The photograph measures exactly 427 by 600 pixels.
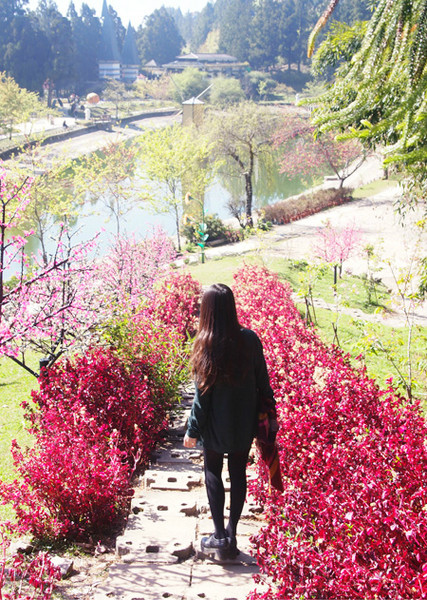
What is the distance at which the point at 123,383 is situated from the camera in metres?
4.82

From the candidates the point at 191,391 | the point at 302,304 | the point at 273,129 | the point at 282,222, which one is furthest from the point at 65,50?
the point at 191,391

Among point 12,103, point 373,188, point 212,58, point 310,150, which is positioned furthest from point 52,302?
point 212,58

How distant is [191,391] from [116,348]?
1.33 m

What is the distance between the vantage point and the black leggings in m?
3.23

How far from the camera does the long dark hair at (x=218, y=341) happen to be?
119 inches

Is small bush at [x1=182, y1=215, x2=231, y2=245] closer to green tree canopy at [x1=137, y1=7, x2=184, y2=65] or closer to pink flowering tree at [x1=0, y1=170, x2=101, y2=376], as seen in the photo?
pink flowering tree at [x1=0, y1=170, x2=101, y2=376]

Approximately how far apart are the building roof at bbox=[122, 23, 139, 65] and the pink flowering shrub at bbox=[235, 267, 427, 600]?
3365 inches

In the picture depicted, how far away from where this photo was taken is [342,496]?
276 cm

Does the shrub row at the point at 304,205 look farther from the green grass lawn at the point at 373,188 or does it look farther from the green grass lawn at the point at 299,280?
the green grass lawn at the point at 299,280

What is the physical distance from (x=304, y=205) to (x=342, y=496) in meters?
23.2

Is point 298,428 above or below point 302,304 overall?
above

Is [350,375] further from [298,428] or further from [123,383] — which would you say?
[123,383]

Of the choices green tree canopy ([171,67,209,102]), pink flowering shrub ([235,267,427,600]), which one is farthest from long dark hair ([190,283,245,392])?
green tree canopy ([171,67,209,102])

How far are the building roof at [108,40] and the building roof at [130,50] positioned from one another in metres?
1.27
